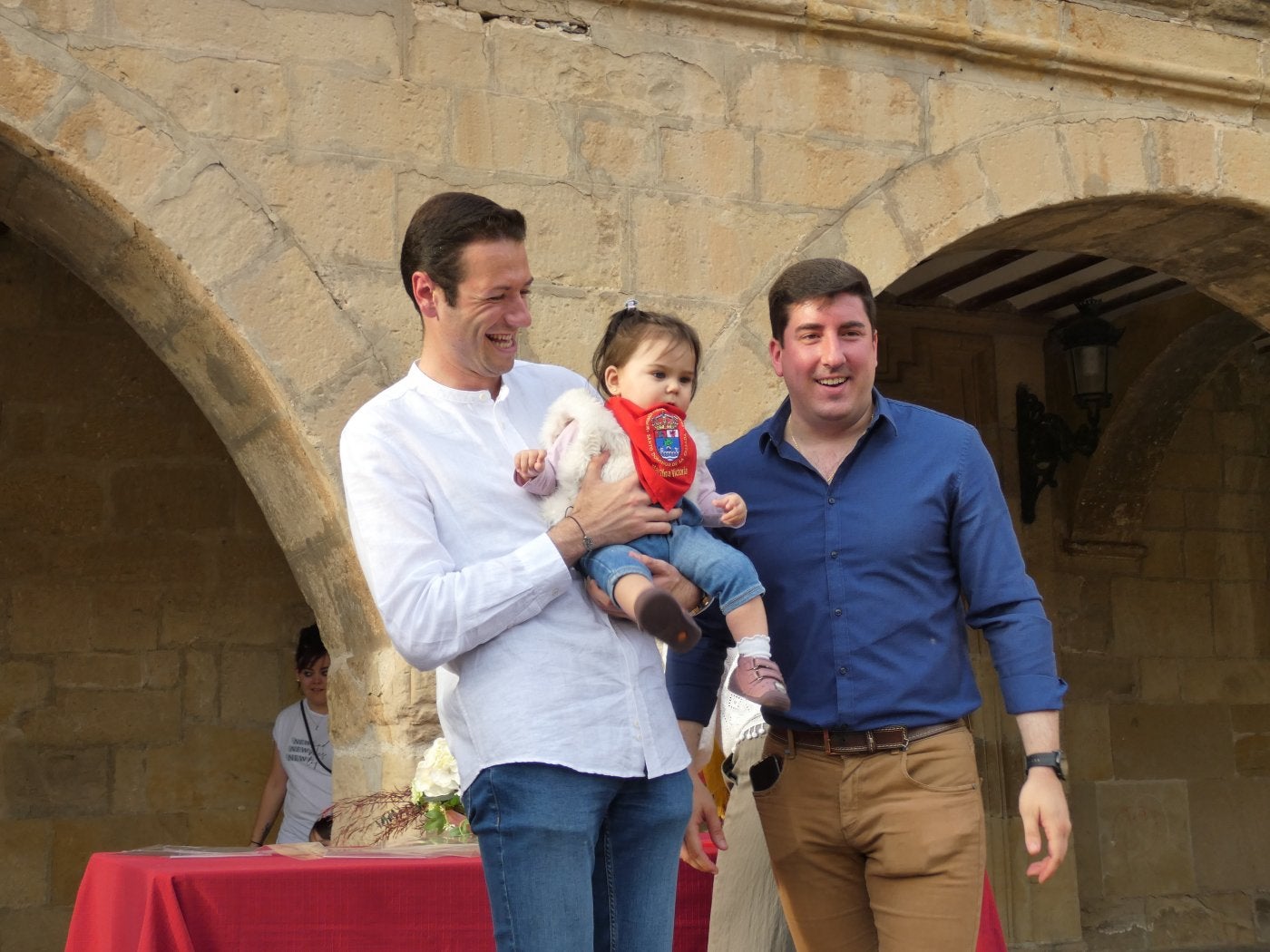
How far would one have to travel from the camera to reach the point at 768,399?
169 inches

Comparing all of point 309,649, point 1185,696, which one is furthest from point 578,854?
point 1185,696

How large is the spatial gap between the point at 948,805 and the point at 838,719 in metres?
0.20

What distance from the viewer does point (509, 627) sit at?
6.55 ft

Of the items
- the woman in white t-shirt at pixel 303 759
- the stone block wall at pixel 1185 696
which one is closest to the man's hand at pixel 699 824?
the woman in white t-shirt at pixel 303 759

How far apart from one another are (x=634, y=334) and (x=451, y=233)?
0.37 meters

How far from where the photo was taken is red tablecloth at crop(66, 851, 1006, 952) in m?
2.45

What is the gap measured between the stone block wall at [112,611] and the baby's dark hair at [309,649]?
597 mm

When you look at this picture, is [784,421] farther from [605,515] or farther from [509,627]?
[509,627]

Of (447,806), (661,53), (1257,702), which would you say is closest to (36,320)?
(661,53)

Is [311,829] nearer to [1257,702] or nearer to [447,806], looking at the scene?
[447,806]

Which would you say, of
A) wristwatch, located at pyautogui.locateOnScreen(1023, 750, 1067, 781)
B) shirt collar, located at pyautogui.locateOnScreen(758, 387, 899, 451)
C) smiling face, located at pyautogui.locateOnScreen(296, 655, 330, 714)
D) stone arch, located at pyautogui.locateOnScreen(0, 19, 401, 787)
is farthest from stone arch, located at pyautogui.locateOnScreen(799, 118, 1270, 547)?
wristwatch, located at pyautogui.locateOnScreen(1023, 750, 1067, 781)

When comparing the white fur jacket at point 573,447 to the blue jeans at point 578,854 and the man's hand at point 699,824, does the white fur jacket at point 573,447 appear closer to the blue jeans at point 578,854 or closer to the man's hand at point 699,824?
the blue jeans at point 578,854

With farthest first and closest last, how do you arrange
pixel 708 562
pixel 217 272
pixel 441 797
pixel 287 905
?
pixel 217 272 < pixel 441 797 < pixel 287 905 < pixel 708 562

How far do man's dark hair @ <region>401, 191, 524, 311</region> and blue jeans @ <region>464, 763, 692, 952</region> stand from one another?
0.67 metres
